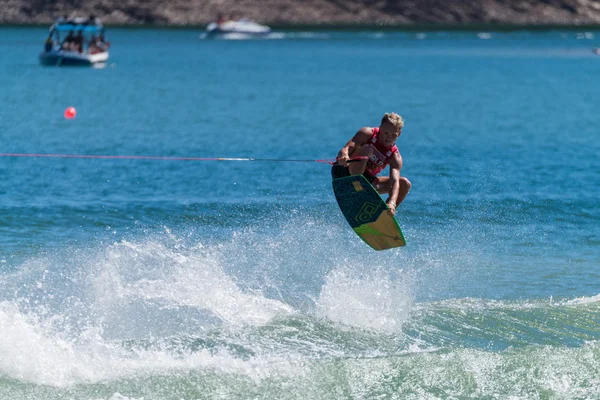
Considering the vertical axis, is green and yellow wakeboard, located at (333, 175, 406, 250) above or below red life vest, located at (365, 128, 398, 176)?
below

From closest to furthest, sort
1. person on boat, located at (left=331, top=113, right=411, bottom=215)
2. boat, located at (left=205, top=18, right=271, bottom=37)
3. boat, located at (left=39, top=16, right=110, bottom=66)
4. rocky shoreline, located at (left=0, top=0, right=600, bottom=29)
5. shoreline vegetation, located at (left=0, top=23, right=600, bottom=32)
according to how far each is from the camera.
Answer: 1. person on boat, located at (left=331, top=113, right=411, bottom=215)
2. boat, located at (left=39, top=16, right=110, bottom=66)
3. boat, located at (left=205, top=18, right=271, bottom=37)
4. shoreline vegetation, located at (left=0, top=23, right=600, bottom=32)
5. rocky shoreline, located at (left=0, top=0, right=600, bottom=29)

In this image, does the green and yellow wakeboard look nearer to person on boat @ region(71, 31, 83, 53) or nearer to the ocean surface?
the ocean surface

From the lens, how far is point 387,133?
9406 mm

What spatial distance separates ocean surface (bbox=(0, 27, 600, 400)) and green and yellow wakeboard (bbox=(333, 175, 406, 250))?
66 cm

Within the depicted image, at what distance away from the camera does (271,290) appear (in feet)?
35.2

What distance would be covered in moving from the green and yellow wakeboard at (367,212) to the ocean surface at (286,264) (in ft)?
2.15

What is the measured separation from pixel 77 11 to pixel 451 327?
76059 millimetres

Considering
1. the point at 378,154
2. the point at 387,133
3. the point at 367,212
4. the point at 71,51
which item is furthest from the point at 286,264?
the point at 71,51

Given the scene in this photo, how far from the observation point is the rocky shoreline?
81.9 meters

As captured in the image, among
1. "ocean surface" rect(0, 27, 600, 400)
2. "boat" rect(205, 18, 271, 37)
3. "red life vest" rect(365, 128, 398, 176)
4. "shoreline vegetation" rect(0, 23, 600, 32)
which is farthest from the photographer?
"shoreline vegetation" rect(0, 23, 600, 32)

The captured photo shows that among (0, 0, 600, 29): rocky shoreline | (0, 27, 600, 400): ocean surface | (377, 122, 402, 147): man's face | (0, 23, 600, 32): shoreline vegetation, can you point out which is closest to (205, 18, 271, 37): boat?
(0, 23, 600, 32): shoreline vegetation

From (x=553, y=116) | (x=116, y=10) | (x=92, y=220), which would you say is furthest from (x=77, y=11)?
(x=92, y=220)

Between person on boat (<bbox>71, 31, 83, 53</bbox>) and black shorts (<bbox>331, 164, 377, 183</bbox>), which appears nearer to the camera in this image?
black shorts (<bbox>331, 164, 377, 183</bbox>)

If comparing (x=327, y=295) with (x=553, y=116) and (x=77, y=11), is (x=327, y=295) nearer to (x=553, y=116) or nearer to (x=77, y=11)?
(x=553, y=116)
